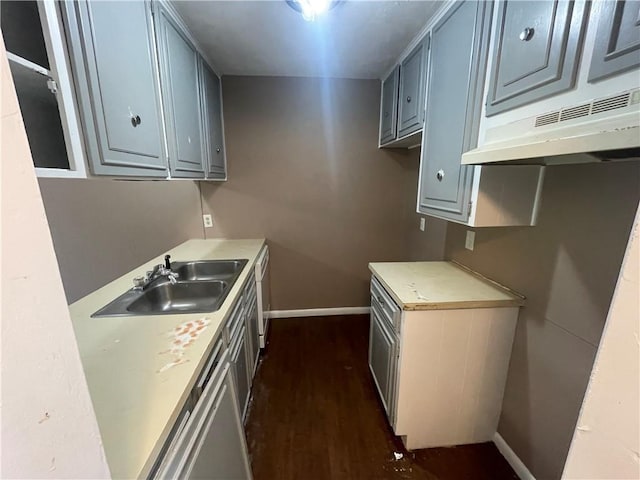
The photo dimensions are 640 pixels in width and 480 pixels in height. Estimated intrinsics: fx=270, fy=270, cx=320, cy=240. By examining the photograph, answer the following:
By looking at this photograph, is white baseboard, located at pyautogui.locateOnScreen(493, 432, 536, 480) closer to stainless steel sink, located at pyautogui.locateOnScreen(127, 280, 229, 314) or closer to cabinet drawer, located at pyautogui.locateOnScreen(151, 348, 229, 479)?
cabinet drawer, located at pyautogui.locateOnScreen(151, 348, 229, 479)

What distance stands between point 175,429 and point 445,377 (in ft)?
4.34

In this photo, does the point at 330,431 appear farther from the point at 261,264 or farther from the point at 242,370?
the point at 261,264

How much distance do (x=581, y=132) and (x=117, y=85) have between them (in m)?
1.49

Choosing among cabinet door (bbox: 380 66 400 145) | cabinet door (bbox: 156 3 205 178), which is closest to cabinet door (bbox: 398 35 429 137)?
cabinet door (bbox: 380 66 400 145)

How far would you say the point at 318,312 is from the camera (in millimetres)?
3051

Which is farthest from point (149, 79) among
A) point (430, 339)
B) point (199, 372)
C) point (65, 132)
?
point (430, 339)

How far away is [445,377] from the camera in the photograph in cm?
147

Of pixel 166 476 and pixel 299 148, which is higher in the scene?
pixel 299 148

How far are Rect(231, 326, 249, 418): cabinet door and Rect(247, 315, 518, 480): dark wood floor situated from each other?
0.58 feet

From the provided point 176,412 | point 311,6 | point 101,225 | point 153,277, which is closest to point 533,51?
point 311,6

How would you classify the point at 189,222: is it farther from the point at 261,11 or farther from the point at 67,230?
the point at 261,11

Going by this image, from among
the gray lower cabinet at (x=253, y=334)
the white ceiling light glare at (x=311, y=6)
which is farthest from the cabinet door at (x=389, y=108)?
the gray lower cabinet at (x=253, y=334)

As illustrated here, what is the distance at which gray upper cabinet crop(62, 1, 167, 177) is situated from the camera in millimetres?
819

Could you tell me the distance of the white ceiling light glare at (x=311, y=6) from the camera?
4.56ft
